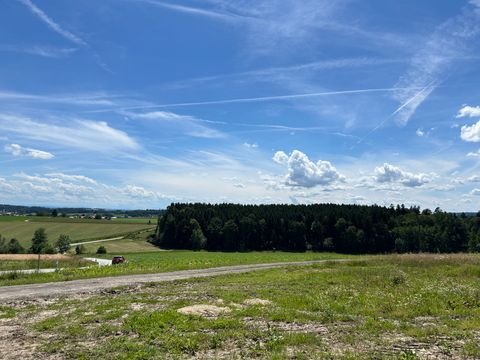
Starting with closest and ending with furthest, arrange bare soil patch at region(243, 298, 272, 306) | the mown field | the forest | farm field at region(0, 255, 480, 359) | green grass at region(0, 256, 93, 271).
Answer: farm field at region(0, 255, 480, 359) → bare soil patch at region(243, 298, 272, 306) → green grass at region(0, 256, 93, 271) → the forest → the mown field

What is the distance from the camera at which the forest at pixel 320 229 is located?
4250 inches

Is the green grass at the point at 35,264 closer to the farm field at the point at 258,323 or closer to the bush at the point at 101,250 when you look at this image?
the farm field at the point at 258,323

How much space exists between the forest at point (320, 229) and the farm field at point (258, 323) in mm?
90167

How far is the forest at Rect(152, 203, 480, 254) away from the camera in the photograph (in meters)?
108

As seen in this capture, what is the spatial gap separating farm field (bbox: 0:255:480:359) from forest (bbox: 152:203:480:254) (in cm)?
9017

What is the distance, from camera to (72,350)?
1088cm

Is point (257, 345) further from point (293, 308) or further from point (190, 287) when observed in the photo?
point (190, 287)

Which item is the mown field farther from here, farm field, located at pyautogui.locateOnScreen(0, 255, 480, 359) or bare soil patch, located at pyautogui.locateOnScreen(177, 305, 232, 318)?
bare soil patch, located at pyautogui.locateOnScreen(177, 305, 232, 318)

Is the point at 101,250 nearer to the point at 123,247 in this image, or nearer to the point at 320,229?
the point at 123,247

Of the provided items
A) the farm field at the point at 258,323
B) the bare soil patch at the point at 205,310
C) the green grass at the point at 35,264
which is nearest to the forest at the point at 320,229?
the green grass at the point at 35,264

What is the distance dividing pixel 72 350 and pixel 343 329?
7661mm

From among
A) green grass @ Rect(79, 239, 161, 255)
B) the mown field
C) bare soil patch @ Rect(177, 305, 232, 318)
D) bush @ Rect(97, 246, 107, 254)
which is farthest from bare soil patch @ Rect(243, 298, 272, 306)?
the mown field

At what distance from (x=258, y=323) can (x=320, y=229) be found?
103792mm

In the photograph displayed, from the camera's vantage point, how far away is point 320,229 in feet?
377
